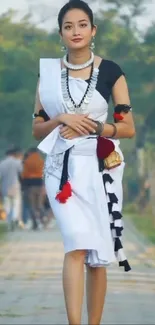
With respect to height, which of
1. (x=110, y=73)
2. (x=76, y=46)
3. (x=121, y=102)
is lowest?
(x=121, y=102)

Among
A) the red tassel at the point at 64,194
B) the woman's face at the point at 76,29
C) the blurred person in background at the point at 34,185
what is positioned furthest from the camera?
the blurred person in background at the point at 34,185

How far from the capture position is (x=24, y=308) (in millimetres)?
10305

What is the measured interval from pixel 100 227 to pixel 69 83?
809 mm

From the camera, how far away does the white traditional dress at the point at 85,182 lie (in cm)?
805

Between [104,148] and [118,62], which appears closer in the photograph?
[104,148]

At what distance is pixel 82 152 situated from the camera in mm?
8172

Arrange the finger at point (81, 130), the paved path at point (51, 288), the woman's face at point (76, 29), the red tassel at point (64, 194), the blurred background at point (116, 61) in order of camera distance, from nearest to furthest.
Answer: the red tassel at point (64, 194)
the finger at point (81, 130)
the woman's face at point (76, 29)
the paved path at point (51, 288)
the blurred background at point (116, 61)

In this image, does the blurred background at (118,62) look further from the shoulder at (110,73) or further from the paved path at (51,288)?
the shoulder at (110,73)

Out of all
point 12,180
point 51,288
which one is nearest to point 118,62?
point 12,180

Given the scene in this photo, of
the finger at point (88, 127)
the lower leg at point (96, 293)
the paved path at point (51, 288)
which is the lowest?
the paved path at point (51, 288)

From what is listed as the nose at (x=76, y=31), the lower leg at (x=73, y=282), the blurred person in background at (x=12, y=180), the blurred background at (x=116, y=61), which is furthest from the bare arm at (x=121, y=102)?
the blurred background at (x=116, y=61)

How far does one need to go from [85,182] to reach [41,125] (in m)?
0.43

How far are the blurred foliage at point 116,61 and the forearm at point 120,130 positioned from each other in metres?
35.4

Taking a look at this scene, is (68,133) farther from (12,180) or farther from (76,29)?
(12,180)
